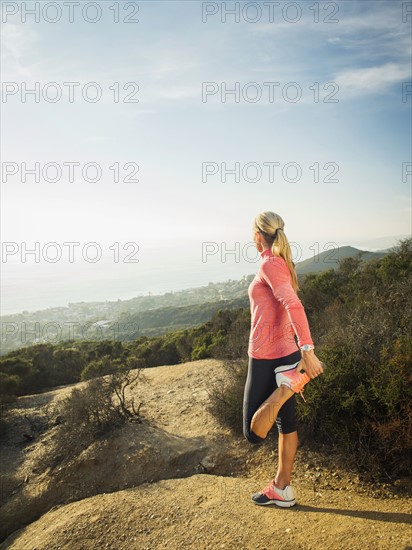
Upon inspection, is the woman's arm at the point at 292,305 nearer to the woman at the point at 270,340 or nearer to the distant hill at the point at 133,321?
the woman at the point at 270,340

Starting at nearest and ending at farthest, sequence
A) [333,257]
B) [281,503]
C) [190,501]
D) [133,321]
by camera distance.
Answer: [281,503]
[190,501]
[333,257]
[133,321]

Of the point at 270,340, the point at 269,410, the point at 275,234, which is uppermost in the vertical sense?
the point at 275,234

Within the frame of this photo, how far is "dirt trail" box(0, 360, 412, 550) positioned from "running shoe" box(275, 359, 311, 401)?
1.10 meters

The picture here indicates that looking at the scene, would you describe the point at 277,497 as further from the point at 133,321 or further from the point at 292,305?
the point at 133,321

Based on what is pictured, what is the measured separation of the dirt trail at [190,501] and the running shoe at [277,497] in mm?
53

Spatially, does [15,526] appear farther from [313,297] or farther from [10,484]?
[313,297]

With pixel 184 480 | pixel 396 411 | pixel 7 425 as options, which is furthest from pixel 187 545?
pixel 7 425

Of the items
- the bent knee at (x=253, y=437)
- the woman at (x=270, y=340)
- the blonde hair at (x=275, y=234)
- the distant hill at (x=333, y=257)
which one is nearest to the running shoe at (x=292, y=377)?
the woman at (x=270, y=340)

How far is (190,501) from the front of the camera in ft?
11.8

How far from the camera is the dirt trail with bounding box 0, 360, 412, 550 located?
2789 mm

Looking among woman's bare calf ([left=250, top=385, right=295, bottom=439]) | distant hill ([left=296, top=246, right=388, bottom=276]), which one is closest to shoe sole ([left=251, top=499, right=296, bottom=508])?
woman's bare calf ([left=250, top=385, right=295, bottom=439])

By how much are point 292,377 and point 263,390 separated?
0.27m

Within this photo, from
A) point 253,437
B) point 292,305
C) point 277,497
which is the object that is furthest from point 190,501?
point 292,305

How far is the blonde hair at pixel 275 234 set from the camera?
275cm
